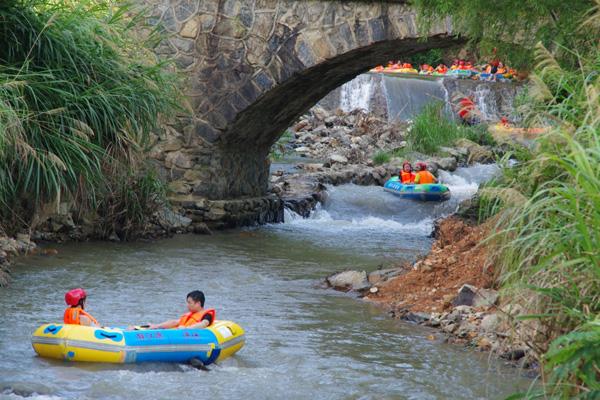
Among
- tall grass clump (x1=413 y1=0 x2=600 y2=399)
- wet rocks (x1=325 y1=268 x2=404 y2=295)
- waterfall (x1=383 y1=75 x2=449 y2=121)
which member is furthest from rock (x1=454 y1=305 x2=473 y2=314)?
waterfall (x1=383 y1=75 x2=449 y2=121)

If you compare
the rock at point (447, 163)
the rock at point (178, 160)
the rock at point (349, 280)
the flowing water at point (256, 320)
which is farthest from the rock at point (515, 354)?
the rock at point (447, 163)

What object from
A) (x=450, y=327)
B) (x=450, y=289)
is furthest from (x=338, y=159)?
(x=450, y=327)

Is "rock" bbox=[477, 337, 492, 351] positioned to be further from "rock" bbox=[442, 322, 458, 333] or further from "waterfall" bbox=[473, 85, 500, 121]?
"waterfall" bbox=[473, 85, 500, 121]

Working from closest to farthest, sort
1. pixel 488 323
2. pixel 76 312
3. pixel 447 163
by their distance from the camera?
1. pixel 76 312
2. pixel 488 323
3. pixel 447 163

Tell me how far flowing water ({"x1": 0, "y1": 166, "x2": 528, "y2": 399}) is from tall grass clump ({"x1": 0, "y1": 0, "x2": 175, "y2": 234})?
946 mm

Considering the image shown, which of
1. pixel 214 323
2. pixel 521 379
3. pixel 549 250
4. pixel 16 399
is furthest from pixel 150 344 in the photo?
pixel 549 250

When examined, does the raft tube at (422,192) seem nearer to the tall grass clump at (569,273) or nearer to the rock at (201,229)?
the rock at (201,229)

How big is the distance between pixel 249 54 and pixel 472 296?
21.8 ft

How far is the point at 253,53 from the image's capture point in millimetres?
14930

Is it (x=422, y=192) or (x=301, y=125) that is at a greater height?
(x=301, y=125)

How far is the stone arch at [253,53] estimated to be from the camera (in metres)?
14.3

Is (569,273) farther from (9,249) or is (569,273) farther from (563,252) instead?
(9,249)

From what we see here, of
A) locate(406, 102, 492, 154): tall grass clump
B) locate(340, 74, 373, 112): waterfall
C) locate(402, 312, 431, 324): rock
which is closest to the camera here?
locate(402, 312, 431, 324): rock

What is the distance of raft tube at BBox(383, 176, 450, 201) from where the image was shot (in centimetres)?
1856
